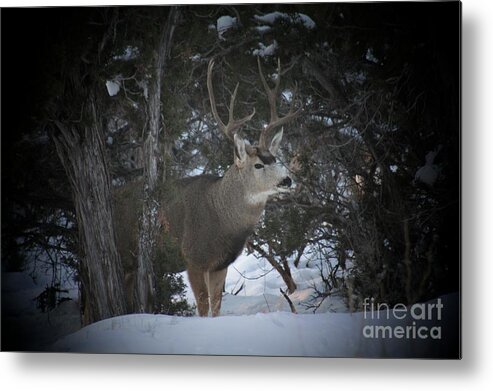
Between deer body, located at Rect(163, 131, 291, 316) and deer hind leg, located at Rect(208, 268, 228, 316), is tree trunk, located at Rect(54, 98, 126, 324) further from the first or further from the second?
deer hind leg, located at Rect(208, 268, 228, 316)

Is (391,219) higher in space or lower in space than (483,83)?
lower

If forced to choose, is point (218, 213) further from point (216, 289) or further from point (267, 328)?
point (267, 328)

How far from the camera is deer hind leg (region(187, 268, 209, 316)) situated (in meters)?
4.39

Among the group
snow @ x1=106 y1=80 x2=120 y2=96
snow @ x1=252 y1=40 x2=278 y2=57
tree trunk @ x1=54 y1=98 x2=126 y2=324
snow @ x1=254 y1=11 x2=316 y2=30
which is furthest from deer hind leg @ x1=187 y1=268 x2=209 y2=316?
snow @ x1=254 y1=11 x2=316 y2=30

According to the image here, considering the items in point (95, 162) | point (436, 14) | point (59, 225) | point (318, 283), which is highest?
point (436, 14)

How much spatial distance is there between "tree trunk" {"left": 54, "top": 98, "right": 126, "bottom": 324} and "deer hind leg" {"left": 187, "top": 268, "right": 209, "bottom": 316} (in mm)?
379

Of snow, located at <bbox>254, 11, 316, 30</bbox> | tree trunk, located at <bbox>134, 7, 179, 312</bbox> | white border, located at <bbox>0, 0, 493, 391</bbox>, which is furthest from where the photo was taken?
tree trunk, located at <bbox>134, 7, 179, 312</bbox>

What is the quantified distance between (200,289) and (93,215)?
693 mm

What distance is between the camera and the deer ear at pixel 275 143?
4.35 m

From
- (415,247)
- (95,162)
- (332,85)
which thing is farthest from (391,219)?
(95,162)

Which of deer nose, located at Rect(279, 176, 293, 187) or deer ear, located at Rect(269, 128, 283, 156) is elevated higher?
deer ear, located at Rect(269, 128, 283, 156)

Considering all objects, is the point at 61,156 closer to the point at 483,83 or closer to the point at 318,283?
the point at 318,283

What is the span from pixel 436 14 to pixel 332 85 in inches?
24.3

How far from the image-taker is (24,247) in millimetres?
4539
